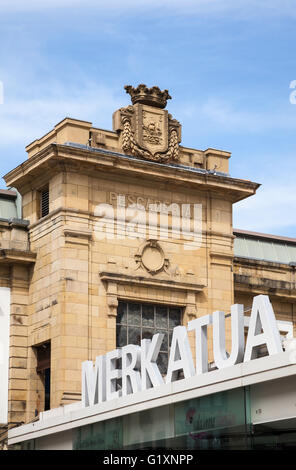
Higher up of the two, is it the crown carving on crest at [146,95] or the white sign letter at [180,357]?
the crown carving on crest at [146,95]

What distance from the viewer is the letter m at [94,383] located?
136 feet

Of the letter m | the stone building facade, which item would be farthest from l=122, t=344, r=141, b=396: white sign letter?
the stone building facade

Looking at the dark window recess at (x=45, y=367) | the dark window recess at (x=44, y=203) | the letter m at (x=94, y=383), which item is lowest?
the letter m at (x=94, y=383)

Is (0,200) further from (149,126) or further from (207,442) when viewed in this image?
(207,442)

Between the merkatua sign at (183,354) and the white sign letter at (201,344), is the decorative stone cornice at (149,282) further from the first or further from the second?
the white sign letter at (201,344)

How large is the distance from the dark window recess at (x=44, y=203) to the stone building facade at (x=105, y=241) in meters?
0.06

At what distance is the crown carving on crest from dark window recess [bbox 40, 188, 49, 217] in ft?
21.9

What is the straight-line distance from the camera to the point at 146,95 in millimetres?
53656

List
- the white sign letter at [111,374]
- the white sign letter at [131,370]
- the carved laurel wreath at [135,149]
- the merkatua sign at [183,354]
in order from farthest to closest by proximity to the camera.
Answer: the carved laurel wreath at [135,149] → the white sign letter at [111,374] → the white sign letter at [131,370] → the merkatua sign at [183,354]

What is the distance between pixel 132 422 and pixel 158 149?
1869cm

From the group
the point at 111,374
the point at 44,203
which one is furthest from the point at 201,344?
the point at 44,203

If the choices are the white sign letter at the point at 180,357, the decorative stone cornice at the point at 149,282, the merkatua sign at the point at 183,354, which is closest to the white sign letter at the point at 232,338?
the merkatua sign at the point at 183,354

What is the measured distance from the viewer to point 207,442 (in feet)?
113

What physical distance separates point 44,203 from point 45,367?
854 centimetres
